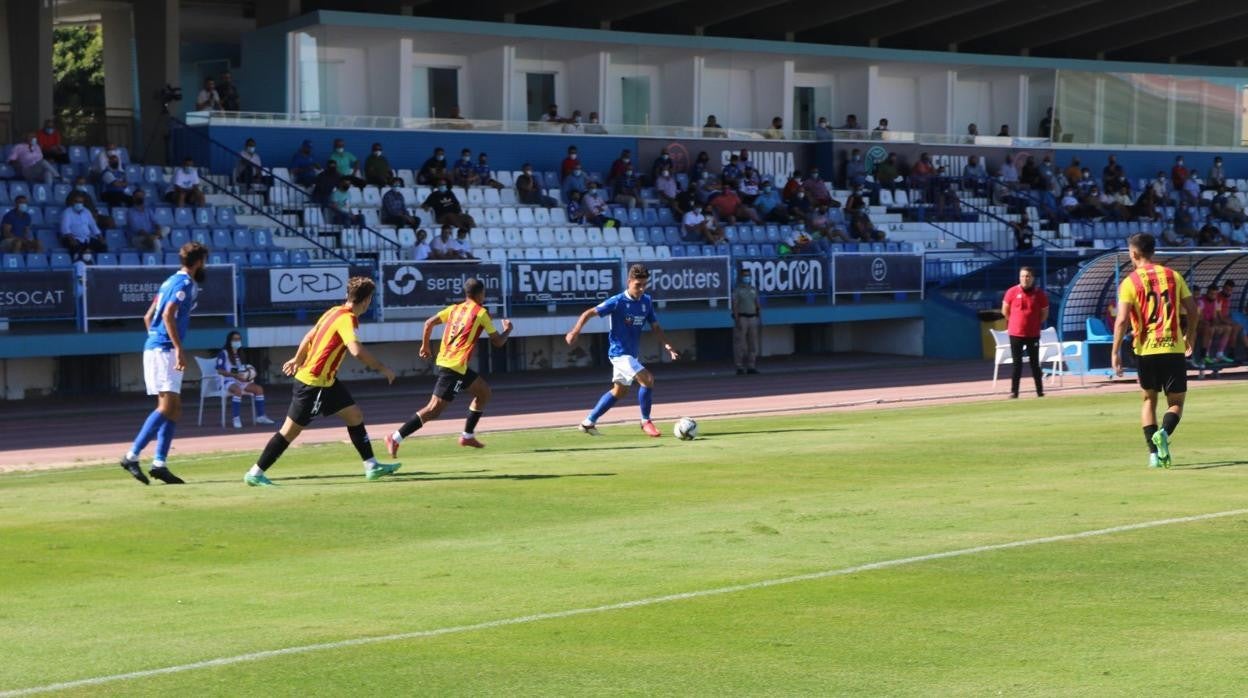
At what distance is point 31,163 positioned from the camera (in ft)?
103

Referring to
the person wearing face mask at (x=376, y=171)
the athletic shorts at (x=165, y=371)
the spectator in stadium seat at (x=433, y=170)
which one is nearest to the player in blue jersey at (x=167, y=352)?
the athletic shorts at (x=165, y=371)

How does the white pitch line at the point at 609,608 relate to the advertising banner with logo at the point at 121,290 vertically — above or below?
below

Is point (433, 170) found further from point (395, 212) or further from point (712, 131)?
point (712, 131)

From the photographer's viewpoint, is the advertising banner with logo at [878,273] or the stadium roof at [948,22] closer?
the advertising banner with logo at [878,273]

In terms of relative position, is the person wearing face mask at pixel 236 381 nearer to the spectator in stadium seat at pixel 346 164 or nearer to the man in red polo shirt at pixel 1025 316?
the spectator in stadium seat at pixel 346 164

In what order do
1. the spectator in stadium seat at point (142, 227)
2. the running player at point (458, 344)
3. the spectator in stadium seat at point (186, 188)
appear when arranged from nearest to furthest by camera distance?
the running player at point (458, 344) < the spectator in stadium seat at point (142, 227) < the spectator in stadium seat at point (186, 188)

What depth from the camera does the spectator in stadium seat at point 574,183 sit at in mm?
39312

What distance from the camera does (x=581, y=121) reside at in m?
42.8

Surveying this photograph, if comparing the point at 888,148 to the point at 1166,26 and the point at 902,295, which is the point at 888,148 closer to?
the point at 902,295

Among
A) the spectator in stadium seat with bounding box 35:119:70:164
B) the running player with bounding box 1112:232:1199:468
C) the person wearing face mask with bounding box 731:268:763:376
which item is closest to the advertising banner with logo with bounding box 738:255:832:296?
the person wearing face mask with bounding box 731:268:763:376

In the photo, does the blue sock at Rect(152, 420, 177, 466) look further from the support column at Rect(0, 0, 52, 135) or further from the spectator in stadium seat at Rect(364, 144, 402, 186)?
the support column at Rect(0, 0, 52, 135)

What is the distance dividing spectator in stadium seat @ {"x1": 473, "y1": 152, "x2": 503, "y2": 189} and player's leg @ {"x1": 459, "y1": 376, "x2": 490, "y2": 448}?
18.6 metres

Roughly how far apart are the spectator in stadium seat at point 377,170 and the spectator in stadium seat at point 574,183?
13.9 ft

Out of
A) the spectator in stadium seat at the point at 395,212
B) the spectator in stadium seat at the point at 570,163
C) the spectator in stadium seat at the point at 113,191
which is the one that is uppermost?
the spectator in stadium seat at the point at 570,163
